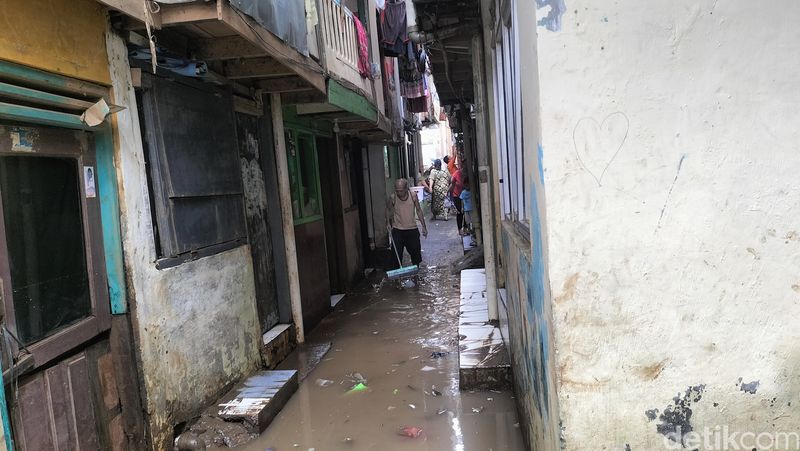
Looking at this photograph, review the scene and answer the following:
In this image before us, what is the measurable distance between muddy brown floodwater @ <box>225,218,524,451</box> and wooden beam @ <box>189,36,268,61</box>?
3183 mm

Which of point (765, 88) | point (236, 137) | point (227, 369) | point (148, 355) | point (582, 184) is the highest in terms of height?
point (236, 137)

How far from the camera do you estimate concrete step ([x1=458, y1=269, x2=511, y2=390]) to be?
15.4 ft

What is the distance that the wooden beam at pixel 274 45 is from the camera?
379 cm

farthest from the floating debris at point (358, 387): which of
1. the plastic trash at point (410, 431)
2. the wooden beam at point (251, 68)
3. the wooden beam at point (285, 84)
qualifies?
the wooden beam at point (285, 84)

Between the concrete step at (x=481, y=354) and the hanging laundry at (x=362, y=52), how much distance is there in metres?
4.42

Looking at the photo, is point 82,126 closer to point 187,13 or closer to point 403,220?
point 187,13

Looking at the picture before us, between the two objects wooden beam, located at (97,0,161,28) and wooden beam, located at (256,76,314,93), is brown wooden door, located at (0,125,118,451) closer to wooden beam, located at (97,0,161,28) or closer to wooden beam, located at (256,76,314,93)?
wooden beam, located at (97,0,161,28)

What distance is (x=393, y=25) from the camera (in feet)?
38.3

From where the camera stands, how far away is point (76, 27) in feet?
10.9

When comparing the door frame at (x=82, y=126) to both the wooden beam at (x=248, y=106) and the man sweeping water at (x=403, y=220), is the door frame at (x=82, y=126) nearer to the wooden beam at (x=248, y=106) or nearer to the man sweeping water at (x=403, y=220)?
the wooden beam at (x=248, y=106)

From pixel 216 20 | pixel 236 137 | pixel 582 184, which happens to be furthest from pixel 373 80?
pixel 582 184

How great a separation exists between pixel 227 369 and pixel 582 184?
12.7ft

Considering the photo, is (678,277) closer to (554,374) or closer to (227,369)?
(554,374)

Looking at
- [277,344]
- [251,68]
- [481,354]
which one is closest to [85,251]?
[251,68]
